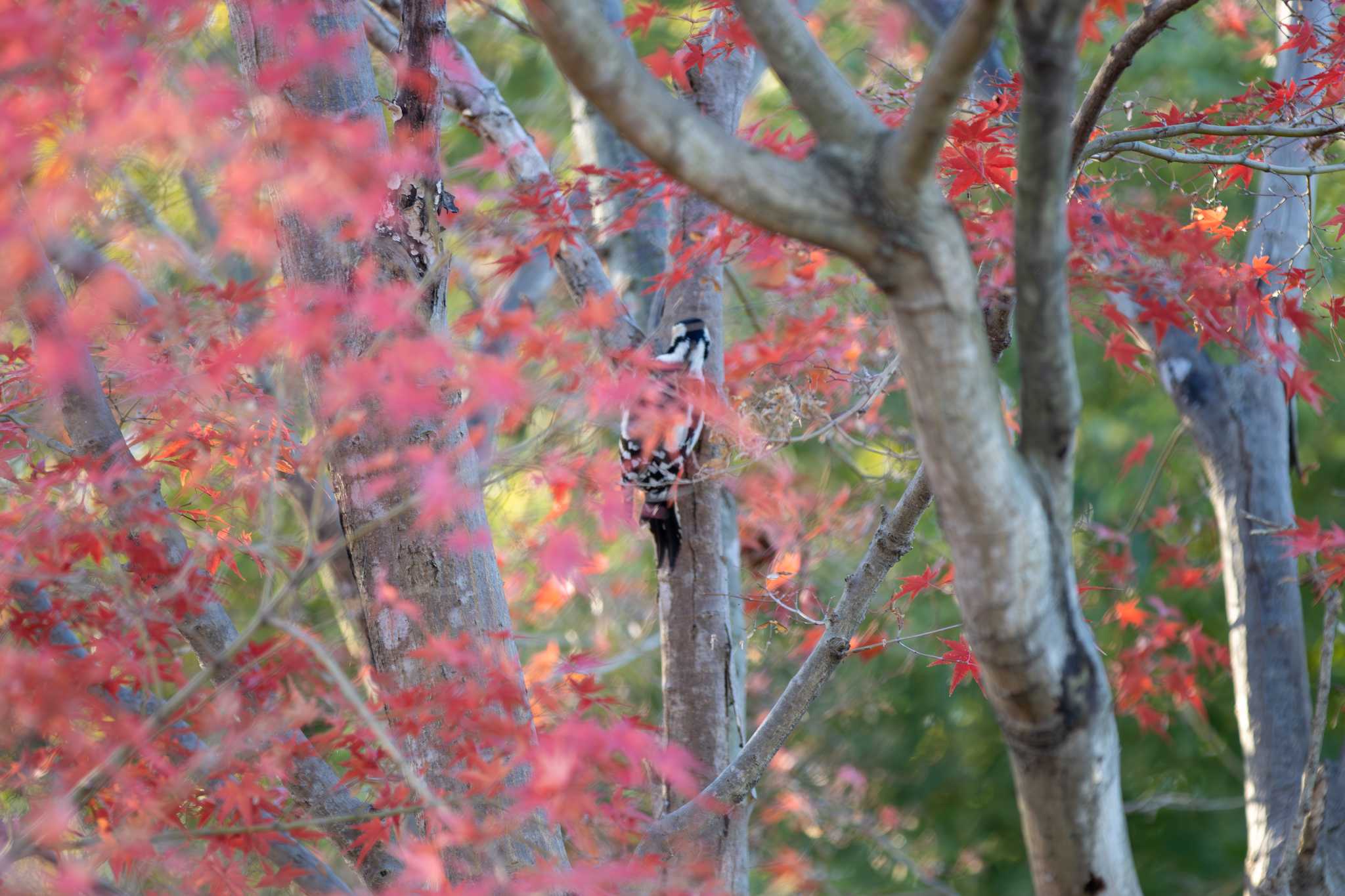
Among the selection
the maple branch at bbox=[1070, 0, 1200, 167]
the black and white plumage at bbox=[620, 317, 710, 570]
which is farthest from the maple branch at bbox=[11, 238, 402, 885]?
the maple branch at bbox=[1070, 0, 1200, 167]

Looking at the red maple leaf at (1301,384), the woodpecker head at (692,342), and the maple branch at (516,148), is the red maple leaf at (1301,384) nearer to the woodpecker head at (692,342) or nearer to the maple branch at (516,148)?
the woodpecker head at (692,342)

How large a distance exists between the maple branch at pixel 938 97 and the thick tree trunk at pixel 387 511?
1.26 meters

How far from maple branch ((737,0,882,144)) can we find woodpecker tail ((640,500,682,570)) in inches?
78.0

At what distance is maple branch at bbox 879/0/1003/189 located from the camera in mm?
1371

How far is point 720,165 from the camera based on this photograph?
1.46 metres

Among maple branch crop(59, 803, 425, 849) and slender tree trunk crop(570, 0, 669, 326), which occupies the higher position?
slender tree trunk crop(570, 0, 669, 326)

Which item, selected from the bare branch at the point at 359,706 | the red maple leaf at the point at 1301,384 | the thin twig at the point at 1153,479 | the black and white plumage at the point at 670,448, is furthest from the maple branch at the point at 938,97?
the thin twig at the point at 1153,479

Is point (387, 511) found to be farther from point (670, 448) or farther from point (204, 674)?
point (670, 448)

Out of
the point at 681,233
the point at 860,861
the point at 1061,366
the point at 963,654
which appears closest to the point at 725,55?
the point at 681,233

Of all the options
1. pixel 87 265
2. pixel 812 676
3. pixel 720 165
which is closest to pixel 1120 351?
pixel 812 676

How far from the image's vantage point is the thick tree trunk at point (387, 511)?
2.39 meters

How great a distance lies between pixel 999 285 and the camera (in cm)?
255

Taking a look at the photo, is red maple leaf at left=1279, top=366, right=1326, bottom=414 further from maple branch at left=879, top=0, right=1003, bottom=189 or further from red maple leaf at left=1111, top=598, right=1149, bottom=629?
maple branch at left=879, top=0, right=1003, bottom=189

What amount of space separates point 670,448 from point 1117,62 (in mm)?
1715
